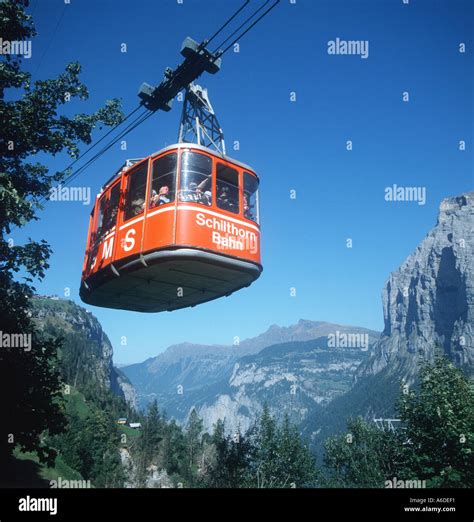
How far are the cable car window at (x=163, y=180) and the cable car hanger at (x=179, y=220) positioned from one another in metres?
0.02

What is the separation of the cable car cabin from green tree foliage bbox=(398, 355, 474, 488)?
16.7 m

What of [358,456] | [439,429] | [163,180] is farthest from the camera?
[358,456]

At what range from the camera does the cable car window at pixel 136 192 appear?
10406 millimetres

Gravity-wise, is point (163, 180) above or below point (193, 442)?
above

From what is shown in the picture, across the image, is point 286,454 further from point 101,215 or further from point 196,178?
point 196,178

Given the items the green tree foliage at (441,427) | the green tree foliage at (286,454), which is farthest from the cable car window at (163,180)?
the green tree foliage at (286,454)

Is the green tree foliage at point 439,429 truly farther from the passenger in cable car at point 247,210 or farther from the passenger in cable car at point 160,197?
the passenger in cable car at point 160,197

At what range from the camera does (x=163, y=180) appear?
992cm

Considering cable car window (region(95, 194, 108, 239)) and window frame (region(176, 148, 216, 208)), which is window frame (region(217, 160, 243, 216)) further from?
cable car window (region(95, 194, 108, 239))

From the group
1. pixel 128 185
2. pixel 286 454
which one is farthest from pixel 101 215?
pixel 286 454

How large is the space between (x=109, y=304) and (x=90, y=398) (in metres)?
133

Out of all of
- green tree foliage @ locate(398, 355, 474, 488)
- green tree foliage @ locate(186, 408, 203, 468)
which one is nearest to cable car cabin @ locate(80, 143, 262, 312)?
green tree foliage @ locate(398, 355, 474, 488)

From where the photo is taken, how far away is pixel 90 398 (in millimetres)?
130875

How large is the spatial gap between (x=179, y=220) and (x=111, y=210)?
10.7 ft
